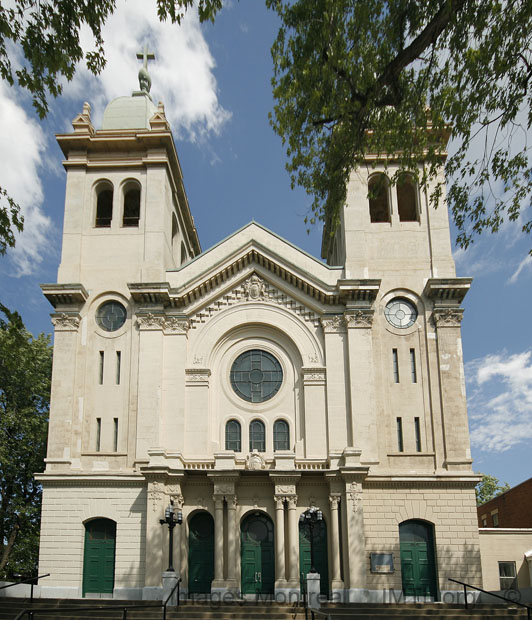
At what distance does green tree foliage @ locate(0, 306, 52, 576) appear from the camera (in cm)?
4009

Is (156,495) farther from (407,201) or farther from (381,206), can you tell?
(407,201)

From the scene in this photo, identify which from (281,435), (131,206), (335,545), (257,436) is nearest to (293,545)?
(335,545)

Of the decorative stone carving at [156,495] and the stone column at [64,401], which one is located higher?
the stone column at [64,401]

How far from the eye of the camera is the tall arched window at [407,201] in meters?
36.3

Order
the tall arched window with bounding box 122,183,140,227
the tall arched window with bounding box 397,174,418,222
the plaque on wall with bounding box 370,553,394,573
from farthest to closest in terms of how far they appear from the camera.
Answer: the tall arched window with bounding box 397,174,418,222 < the tall arched window with bounding box 122,183,140,227 < the plaque on wall with bounding box 370,553,394,573

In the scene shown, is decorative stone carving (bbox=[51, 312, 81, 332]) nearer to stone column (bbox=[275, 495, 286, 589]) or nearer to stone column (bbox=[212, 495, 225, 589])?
stone column (bbox=[212, 495, 225, 589])

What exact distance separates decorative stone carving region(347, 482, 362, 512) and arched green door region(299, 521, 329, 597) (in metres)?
1.76

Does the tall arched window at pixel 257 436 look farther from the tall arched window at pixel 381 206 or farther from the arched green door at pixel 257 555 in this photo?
the tall arched window at pixel 381 206

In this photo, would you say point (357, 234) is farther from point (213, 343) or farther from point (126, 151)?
point (126, 151)

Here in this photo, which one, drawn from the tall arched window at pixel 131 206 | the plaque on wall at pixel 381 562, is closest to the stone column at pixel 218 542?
the plaque on wall at pixel 381 562

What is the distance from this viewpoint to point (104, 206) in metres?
37.2

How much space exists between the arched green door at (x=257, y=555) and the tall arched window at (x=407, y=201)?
1543 cm

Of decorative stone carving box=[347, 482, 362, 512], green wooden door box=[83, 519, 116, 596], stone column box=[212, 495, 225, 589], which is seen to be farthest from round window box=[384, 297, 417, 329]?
green wooden door box=[83, 519, 116, 596]

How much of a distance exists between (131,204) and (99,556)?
17.1 m
